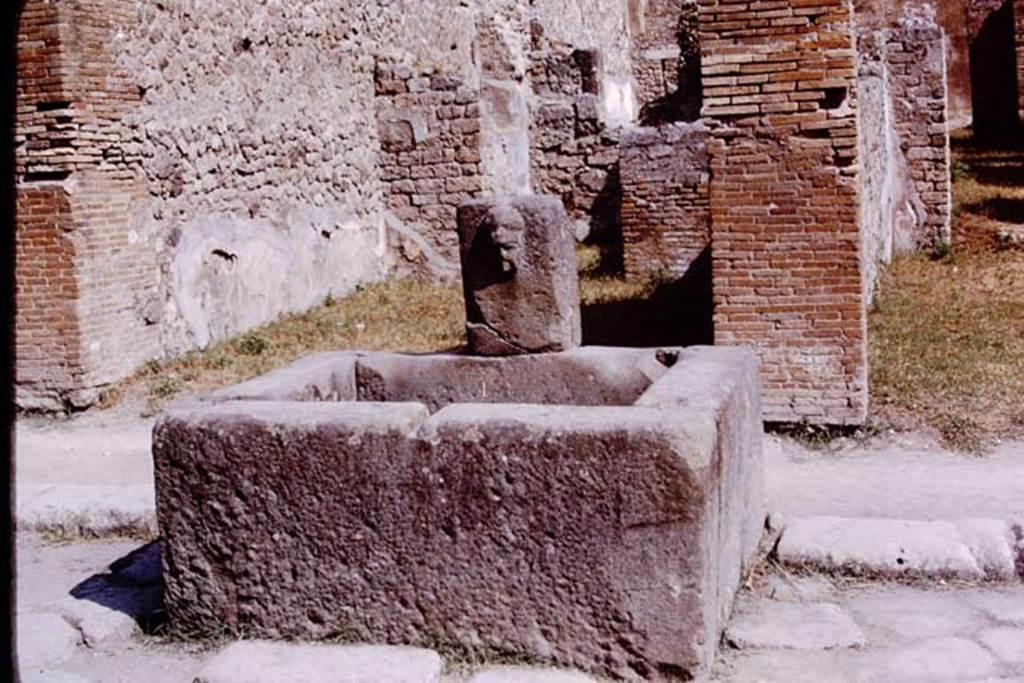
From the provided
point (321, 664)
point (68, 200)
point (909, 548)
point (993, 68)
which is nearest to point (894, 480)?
point (909, 548)

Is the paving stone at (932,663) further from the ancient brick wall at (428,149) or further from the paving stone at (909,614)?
the ancient brick wall at (428,149)

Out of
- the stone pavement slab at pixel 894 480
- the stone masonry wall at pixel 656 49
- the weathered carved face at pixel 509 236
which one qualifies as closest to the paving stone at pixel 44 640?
the weathered carved face at pixel 509 236

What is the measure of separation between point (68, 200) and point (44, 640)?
5.08 meters

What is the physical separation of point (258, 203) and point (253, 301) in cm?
98

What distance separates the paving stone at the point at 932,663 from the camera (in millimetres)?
3797

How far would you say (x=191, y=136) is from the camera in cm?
1010

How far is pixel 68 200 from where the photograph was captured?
873cm

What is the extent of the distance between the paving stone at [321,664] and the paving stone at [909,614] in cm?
162

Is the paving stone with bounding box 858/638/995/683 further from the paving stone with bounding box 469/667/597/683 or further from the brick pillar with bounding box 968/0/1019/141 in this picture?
the brick pillar with bounding box 968/0/1019/141

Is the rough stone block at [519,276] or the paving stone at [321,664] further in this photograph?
the rough stone block at [519,276]

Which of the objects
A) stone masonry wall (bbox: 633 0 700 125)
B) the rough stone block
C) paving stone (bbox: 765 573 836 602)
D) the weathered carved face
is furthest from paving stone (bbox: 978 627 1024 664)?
stone masonry wall (bbox: 633 0 700 125)

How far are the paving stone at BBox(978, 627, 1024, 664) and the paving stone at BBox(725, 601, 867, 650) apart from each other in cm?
42

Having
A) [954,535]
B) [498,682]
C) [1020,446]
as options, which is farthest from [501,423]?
[1020,446]

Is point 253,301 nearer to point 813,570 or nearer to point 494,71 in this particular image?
point 813,570
